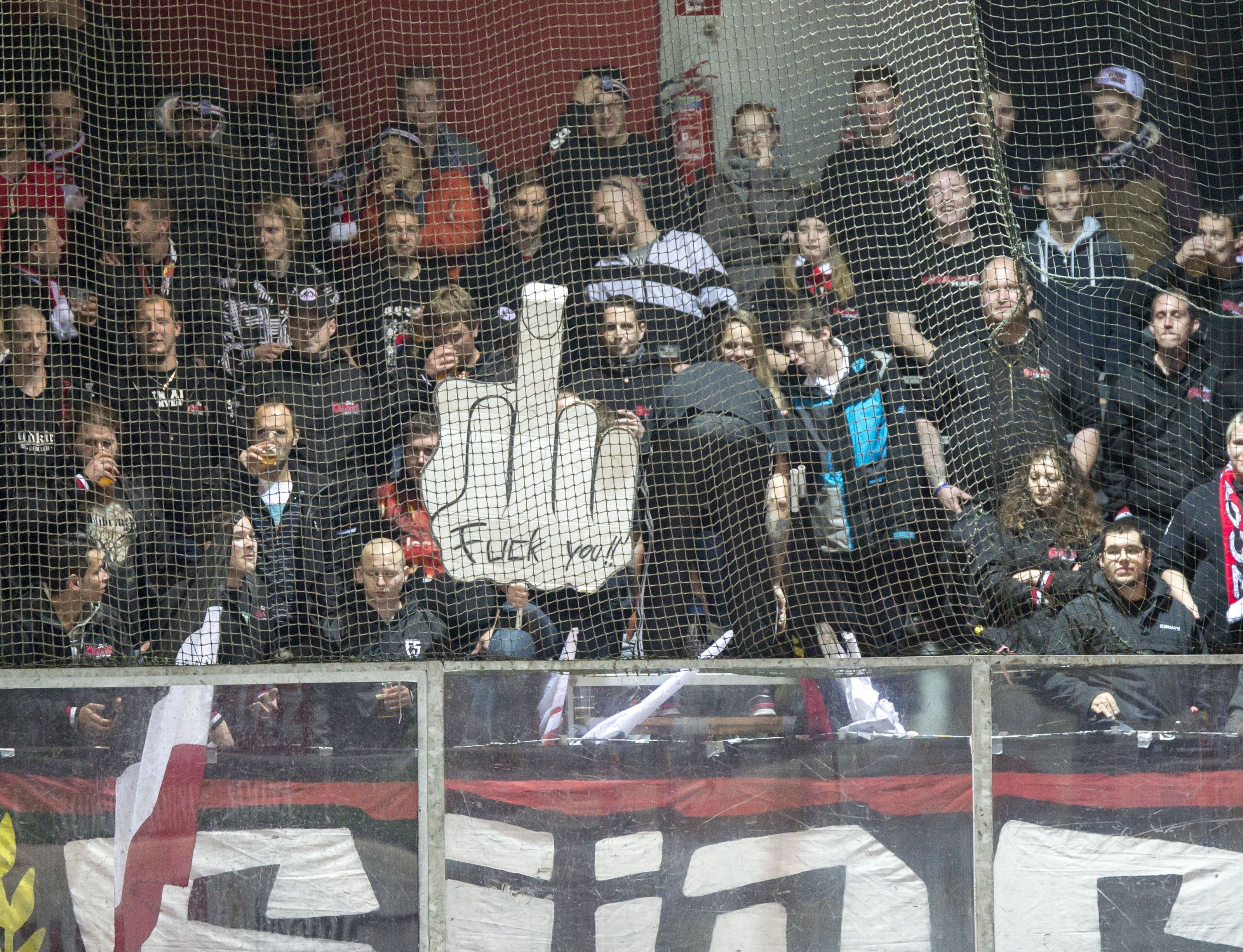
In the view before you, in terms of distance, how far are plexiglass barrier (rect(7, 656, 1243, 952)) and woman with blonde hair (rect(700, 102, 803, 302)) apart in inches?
63.2

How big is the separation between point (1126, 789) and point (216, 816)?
2.38 metres

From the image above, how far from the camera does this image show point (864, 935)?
133 inches

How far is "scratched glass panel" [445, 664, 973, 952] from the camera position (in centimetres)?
338

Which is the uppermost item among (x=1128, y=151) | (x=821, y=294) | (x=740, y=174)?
(x=1128, y=151)

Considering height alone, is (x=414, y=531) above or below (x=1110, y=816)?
above

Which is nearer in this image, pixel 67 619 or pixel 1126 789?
pixel 1126 789

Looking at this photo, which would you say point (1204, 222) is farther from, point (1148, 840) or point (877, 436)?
point (1148, 840)

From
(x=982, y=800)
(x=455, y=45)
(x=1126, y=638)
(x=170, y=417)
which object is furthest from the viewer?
A: (x=455, y=45)

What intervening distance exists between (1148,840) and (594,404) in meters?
1.97

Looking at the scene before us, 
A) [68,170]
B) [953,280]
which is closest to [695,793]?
[953,280]

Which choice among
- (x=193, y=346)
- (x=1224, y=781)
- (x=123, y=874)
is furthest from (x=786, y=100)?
(x=123, y=874)

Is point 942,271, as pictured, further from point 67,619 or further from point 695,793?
point 67,619

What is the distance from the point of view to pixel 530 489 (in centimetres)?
388

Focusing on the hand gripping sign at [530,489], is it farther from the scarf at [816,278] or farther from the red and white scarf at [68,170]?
the red and white scarf at [68,170]
